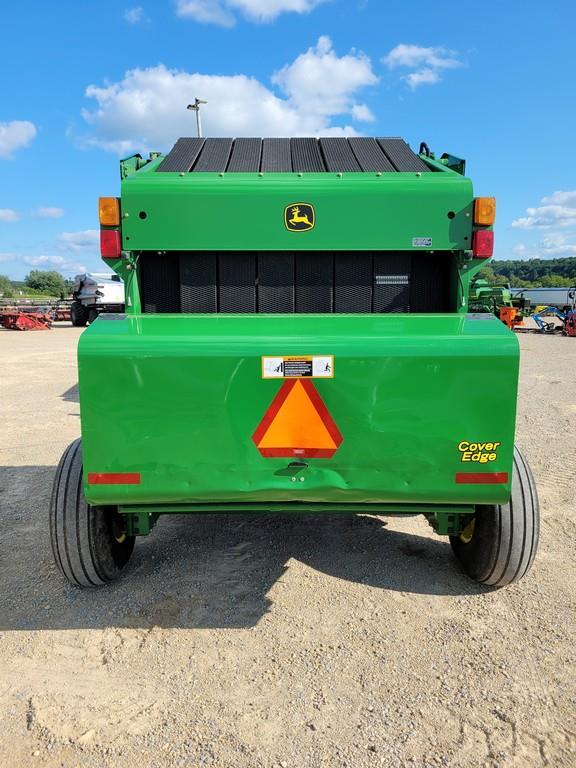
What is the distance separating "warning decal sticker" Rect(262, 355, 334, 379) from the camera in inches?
90.1

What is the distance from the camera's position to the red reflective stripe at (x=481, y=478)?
239 centimetres

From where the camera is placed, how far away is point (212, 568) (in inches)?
131

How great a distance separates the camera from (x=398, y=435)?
92.8 inches

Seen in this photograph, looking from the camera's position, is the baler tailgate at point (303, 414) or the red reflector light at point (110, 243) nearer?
the baler tailgate at point (303, 414)

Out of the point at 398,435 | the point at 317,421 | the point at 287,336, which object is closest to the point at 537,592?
the point at 398,435

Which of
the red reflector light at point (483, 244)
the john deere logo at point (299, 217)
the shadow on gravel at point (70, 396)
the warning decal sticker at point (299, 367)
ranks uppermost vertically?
the john deere logo at point (299, 217)

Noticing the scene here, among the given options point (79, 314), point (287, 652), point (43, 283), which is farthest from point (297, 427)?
point (43, 283)

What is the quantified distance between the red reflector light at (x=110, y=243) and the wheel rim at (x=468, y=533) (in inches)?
94.2

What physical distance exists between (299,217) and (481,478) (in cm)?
162

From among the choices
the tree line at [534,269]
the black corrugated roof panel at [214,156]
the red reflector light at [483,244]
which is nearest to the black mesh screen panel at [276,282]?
the black corrugated roof panel at [214,156]


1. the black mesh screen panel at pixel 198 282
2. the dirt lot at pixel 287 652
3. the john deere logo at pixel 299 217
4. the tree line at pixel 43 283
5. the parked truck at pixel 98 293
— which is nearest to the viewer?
the dirt lot at pixel 287 652

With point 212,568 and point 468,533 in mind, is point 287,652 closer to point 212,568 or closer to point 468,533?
point 212,568

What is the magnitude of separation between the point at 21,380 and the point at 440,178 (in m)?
9.12

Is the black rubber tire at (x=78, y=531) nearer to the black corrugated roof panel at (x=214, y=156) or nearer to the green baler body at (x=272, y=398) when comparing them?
the green baler body at (x=272, y=398)
